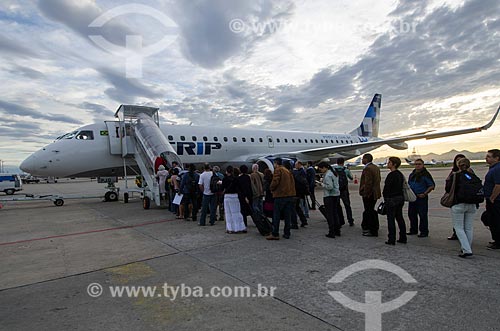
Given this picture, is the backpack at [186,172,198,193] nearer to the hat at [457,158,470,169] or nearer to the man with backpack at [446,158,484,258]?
the man with backpack at [446,158,484,258]

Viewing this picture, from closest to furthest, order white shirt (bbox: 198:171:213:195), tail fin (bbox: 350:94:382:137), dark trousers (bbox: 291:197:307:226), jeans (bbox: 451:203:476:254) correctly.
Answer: jeans (bbox: 451:203:476:254)
dark trousers (bbox: 291:197:307:226)
white shirt (bbox: 198:171:213:195)
tail fin (bbox: 350:94:382:137)

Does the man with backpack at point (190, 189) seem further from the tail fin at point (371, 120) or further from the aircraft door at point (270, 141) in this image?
the tail fin at point (371, 120)

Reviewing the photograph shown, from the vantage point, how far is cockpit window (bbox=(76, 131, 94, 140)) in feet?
44.5

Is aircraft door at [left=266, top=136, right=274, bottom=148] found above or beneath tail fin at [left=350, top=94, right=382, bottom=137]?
beneath

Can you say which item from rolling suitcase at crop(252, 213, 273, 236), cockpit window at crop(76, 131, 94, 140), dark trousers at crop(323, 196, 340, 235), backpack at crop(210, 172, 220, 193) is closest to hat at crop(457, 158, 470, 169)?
dark trousers at crop(323, 196, 340, 235)

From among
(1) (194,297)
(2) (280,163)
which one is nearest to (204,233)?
(2) (280,163)

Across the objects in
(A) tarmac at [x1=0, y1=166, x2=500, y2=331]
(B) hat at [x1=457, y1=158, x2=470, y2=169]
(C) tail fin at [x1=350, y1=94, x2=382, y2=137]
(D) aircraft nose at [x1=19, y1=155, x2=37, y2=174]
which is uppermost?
(C) tail fin at [x1=350, y1=94, x2=382, y2=137]

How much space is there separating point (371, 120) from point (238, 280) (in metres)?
28.3

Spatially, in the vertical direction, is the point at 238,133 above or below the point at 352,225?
above

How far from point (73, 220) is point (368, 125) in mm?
26375

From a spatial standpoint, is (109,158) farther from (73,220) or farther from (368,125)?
(368,125)

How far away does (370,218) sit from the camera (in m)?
6.52

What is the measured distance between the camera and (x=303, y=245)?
584 centimetres

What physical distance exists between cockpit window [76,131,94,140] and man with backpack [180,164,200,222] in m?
7.43
